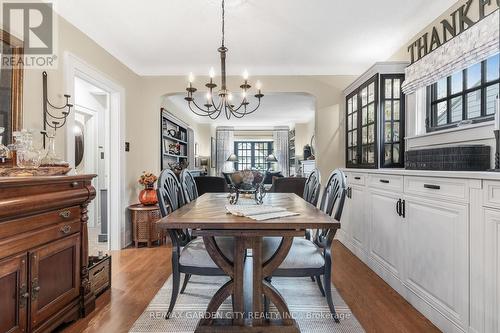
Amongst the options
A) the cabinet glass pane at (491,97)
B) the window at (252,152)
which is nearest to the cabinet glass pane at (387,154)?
the cabinet glass pane at (491,97)

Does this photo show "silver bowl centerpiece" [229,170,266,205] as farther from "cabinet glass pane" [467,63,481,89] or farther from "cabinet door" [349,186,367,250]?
"cabinet glass pane" [467,63,481,89]

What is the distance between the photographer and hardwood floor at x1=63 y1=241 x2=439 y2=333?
1867mm

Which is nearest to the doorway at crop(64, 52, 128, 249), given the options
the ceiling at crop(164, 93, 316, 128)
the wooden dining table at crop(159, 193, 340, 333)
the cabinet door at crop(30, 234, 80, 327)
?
the cabinet door at crop(30, 234, 80, 327)

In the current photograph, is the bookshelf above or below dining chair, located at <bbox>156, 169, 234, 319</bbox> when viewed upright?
above

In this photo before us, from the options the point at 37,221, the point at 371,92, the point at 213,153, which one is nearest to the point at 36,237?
the point at 37,221

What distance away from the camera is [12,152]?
184 centimetres

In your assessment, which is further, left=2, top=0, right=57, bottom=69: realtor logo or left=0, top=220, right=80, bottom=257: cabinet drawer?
left=2, top=0, right=57, bottom=69: realtor logo

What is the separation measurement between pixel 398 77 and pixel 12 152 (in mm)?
3499

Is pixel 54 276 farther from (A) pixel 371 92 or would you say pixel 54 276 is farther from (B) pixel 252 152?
(B) pixel 252 152

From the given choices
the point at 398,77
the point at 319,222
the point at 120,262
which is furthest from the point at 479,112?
the point at 120,262

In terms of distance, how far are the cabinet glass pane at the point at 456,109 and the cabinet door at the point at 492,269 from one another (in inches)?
49.5

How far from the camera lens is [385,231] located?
248cm

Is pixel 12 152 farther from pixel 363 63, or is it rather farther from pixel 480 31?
pixel 363 63

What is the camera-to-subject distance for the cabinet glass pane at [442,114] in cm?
256
